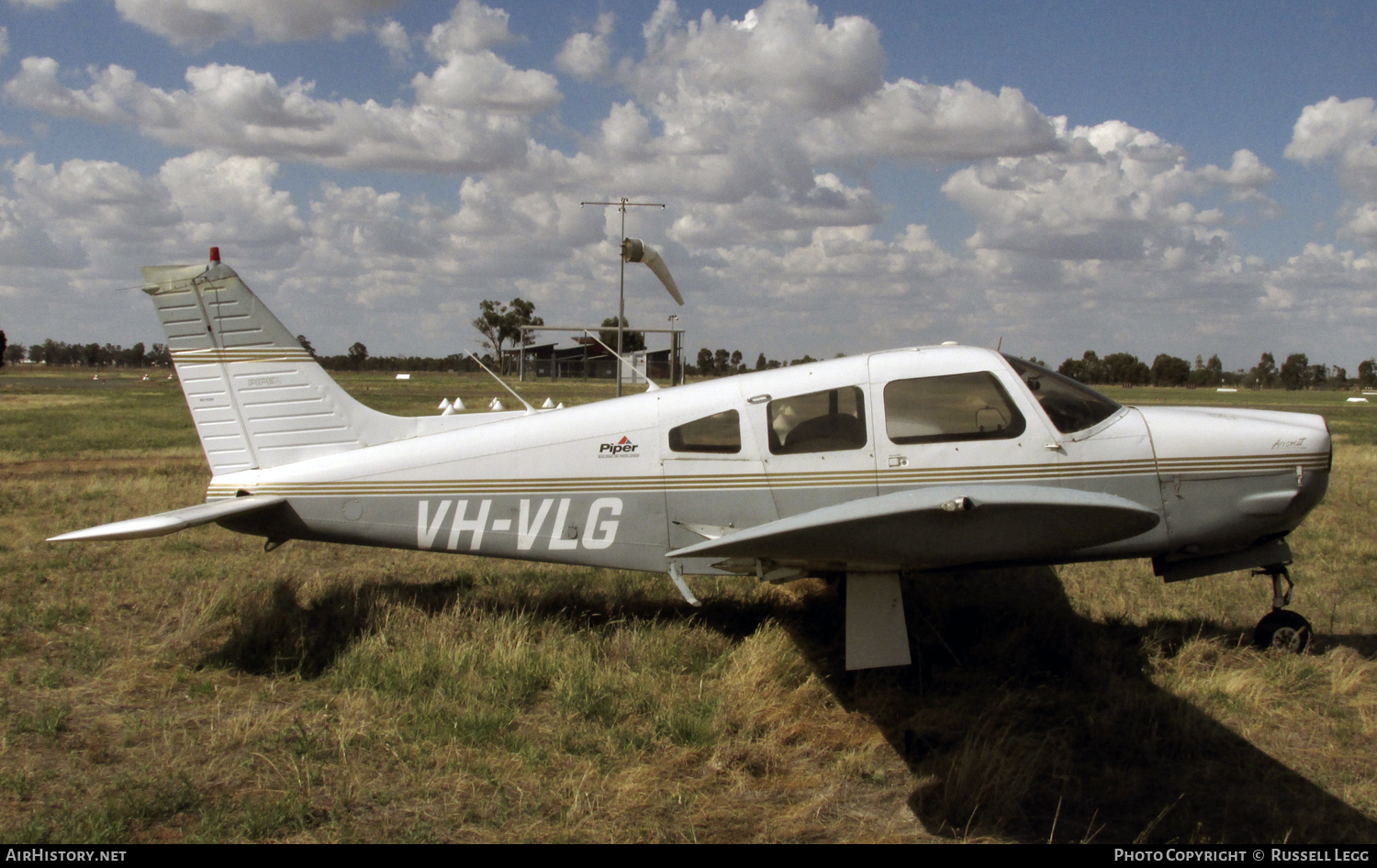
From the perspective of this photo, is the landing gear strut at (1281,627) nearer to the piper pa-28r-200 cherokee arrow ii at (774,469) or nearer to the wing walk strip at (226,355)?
the piper pa-28r-200 cherokee arrow ii at (774,469)

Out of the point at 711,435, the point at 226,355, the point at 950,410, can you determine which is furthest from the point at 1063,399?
the point at 226,355

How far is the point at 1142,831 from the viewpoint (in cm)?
396

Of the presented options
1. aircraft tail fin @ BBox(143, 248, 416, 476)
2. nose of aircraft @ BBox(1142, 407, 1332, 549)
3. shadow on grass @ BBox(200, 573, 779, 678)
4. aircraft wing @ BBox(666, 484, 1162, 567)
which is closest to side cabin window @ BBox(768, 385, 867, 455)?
aircraft wing @ BBox(666, 484, 1162, 567)

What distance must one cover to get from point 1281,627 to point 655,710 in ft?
15.1

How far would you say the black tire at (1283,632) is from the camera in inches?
239

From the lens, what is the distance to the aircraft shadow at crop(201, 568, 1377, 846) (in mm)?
4168

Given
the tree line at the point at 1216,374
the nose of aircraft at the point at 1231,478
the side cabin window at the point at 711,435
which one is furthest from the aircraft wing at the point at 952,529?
the tree line at the point at 1216,374

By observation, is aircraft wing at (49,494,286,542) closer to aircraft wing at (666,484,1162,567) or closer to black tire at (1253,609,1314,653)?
aircraft wing at (666,484,1162,567)

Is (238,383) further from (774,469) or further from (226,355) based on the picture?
(774,469)

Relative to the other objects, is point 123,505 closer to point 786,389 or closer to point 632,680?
point 632,680

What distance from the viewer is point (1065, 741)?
4891 millimetres

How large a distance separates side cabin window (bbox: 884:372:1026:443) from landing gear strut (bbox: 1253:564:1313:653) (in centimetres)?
239

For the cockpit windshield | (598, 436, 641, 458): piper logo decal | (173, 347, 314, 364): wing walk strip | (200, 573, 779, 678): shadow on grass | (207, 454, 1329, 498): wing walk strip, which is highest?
(173, 347, 314, 364): wing walk strip
